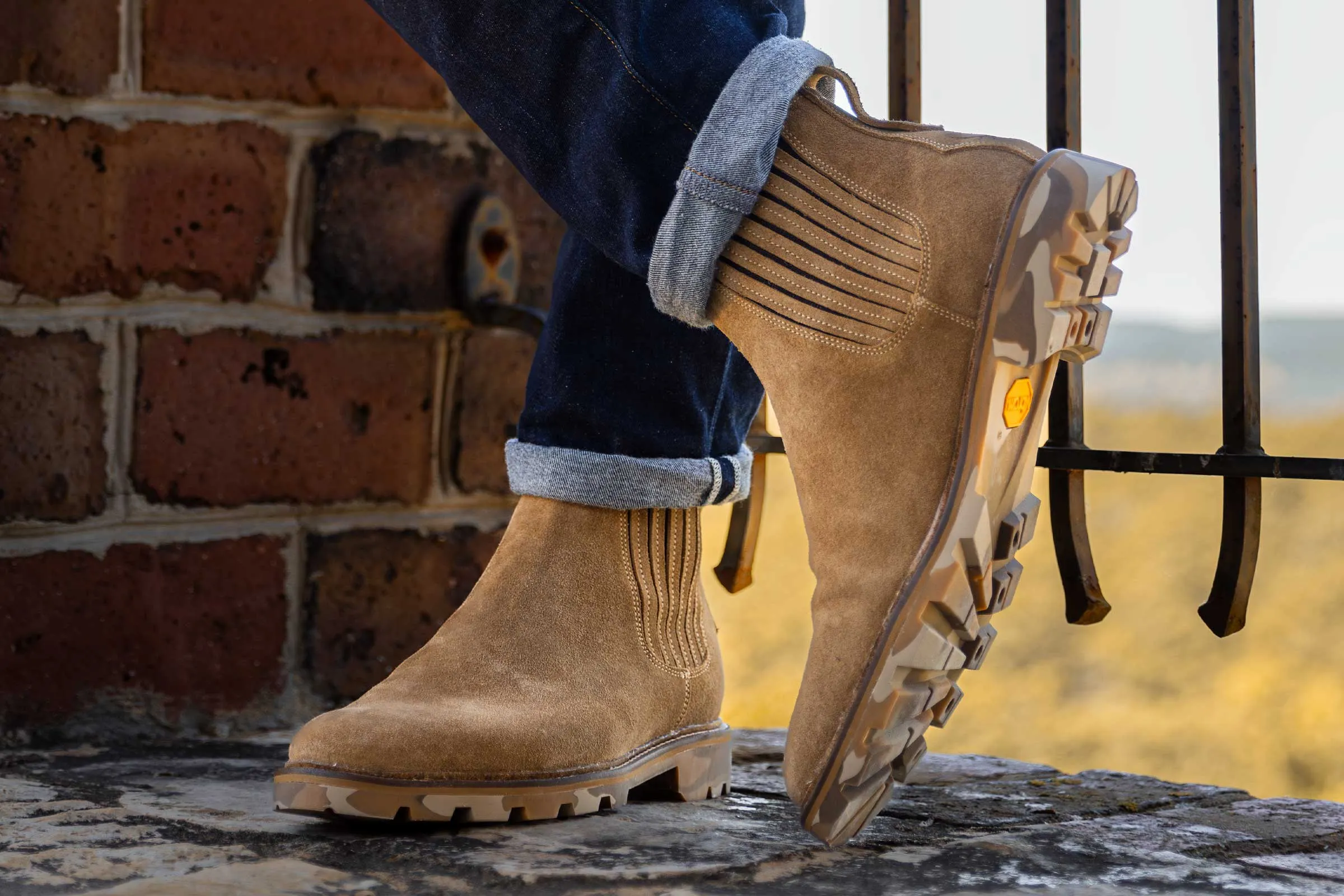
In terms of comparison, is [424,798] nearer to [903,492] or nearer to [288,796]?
[288,796]

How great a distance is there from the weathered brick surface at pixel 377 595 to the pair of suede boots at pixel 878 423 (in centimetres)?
44

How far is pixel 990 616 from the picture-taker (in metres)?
0.71

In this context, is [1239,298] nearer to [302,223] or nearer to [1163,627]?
[302,223]

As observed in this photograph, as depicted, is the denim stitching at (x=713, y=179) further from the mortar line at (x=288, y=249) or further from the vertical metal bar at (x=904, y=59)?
the mortar line at (x=288, y=249)

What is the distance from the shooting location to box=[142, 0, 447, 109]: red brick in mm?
1128

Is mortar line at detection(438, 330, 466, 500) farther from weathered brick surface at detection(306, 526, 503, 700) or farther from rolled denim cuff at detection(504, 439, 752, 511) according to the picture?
rolled denim cuff at detection(504, 439, 752, 511)

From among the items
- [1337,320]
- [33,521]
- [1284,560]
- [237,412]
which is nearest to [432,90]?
[237,412]

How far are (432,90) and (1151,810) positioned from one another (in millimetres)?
898

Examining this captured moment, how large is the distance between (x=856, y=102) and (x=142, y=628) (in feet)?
2.52

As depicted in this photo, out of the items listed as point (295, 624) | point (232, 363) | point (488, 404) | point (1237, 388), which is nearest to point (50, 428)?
point (232, 363)

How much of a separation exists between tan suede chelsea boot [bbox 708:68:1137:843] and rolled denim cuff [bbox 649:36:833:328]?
0.01 metres

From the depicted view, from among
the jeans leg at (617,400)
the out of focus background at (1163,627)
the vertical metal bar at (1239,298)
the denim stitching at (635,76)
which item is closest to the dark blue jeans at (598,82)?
the denim stitching at (635,76)

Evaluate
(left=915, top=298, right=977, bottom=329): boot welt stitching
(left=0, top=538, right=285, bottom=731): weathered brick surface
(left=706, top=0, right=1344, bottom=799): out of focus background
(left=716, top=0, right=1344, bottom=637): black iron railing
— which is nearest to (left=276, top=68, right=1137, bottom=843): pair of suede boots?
(left=915, top=298, right=977, bottom=329): boot welt stitching

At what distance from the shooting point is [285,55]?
119cm
